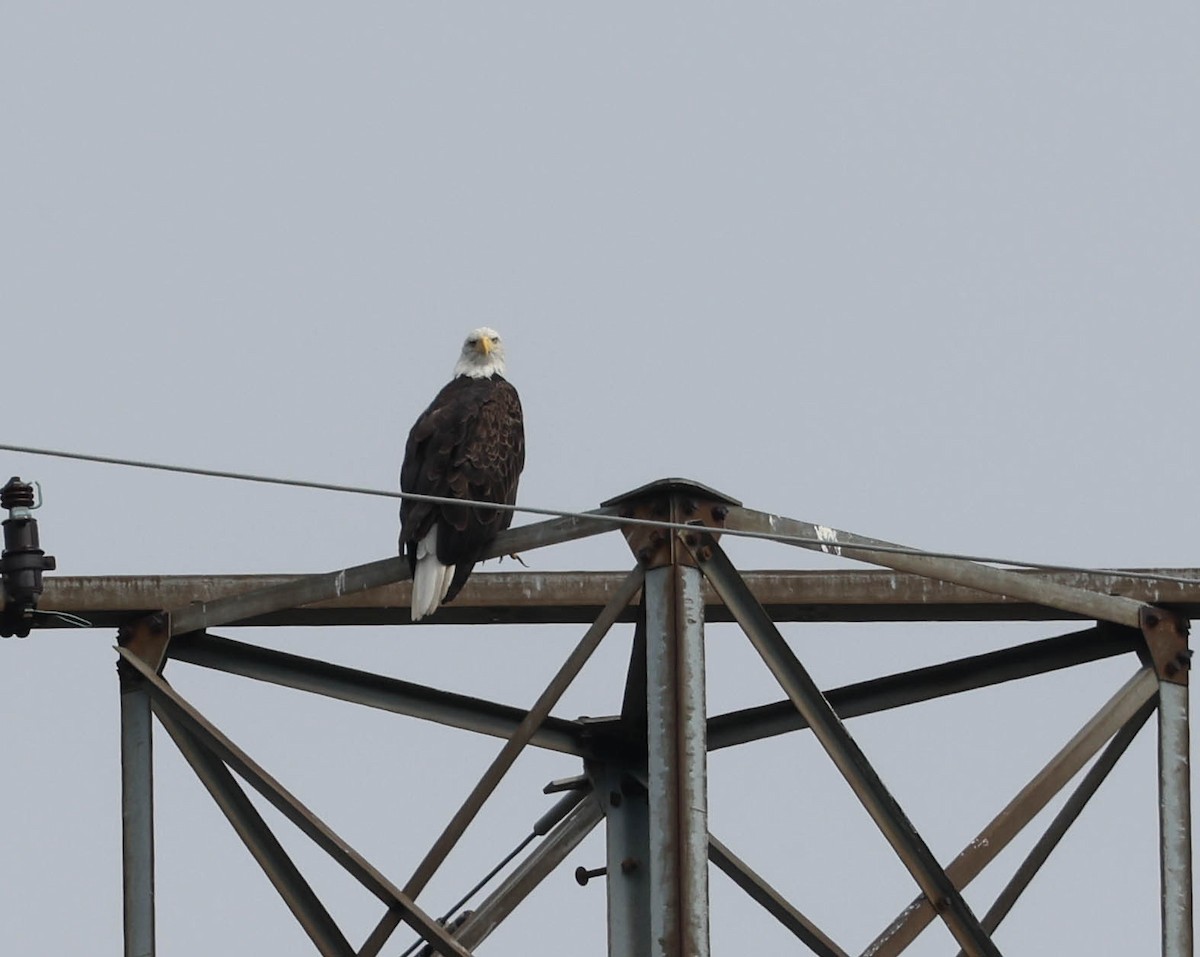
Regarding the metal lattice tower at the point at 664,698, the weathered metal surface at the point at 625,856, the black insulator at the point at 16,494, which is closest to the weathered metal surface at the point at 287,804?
the metal lattice tower at the point at 664,698

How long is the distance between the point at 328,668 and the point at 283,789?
2.64 ft

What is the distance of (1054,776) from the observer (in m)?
10.5

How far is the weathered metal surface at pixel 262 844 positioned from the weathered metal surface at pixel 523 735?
1.86ft

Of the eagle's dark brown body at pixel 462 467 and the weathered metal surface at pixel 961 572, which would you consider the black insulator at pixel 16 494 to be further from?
the weathered metal surface at pixel 961 572

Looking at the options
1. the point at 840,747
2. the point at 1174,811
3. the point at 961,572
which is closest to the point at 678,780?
the point at 840,747

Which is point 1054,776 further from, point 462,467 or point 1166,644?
point 462,467

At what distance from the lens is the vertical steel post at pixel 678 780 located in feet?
30.3

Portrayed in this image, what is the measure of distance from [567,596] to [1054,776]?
6.54ft

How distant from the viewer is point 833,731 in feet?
31.7

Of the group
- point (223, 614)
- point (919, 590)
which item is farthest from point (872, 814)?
point (223, 614)

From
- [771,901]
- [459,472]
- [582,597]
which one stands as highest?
[459,472]

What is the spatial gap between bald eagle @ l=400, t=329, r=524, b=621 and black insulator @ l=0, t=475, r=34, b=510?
1452mm

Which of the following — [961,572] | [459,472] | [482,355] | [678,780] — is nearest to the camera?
[678,780]

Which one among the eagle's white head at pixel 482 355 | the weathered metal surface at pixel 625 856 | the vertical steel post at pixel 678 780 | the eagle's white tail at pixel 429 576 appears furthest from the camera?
the eagle's white head at pixel 482 355
